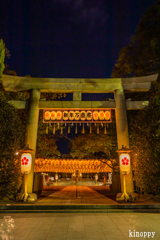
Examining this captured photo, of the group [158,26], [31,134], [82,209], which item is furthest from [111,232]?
[158,26]

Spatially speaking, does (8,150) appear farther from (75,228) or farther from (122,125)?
(122,125)

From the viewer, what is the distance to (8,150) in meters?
7.29

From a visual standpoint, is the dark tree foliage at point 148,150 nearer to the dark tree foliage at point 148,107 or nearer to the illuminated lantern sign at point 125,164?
the dark tree foliage at point 148,107

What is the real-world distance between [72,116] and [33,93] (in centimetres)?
261

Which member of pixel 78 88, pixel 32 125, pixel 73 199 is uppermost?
pixel 78 88

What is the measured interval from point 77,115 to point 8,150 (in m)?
4.16

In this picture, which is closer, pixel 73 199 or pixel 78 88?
pixel 73 199

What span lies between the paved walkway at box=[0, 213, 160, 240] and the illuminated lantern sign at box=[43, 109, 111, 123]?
17.2 ft

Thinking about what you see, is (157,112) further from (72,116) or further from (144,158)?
(72,116)

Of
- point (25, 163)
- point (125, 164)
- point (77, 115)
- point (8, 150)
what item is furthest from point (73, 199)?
point (77, 115)

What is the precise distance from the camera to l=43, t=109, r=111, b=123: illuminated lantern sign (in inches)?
382

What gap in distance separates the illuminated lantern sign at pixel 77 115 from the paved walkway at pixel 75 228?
5229 mm

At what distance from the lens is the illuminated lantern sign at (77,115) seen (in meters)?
9.70

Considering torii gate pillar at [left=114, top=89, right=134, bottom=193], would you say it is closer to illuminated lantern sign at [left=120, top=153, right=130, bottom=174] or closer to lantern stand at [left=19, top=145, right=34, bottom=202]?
illuminated lantern sign at [left=120, top=153, right=130, bottom=174]
